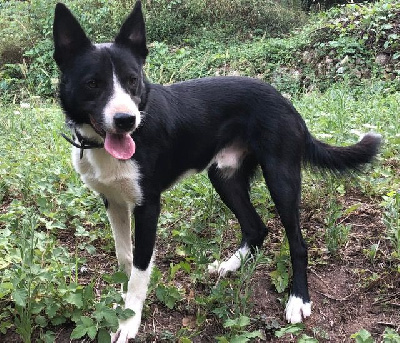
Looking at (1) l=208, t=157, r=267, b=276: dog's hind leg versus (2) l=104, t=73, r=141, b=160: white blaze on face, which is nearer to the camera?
(2) l=104, t=73, r=141, b=160: white blaze on face

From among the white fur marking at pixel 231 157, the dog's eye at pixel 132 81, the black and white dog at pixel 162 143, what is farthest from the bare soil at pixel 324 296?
the dog's eye at pixel 132 81

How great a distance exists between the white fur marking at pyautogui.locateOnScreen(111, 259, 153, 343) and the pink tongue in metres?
0.63

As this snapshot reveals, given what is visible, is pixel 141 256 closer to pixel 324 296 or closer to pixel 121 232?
pixel 121 232

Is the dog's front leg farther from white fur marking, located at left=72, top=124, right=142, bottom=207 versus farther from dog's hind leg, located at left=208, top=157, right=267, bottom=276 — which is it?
dog's hind leg, located at left=208, top=157, right=267, bottom=276

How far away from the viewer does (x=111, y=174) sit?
2648 millimetres

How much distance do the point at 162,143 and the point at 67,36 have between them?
76cm

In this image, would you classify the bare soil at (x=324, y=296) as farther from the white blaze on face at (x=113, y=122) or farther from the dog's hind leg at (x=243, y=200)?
the white blaze on face at (x=113, y=122)

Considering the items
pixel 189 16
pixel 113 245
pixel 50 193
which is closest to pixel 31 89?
pixel 189 16

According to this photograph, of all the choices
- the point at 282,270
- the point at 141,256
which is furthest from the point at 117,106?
the point at 282,270

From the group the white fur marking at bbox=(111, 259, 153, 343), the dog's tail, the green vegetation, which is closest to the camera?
the green vegetation

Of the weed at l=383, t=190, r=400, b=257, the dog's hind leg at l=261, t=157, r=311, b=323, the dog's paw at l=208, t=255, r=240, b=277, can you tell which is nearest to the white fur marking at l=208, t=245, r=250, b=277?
the dog's paw at l=208, t=255, r=240, b=277

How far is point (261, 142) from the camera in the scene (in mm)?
3059

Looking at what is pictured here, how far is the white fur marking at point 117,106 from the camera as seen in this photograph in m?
2.39

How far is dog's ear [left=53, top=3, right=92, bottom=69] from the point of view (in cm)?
259
